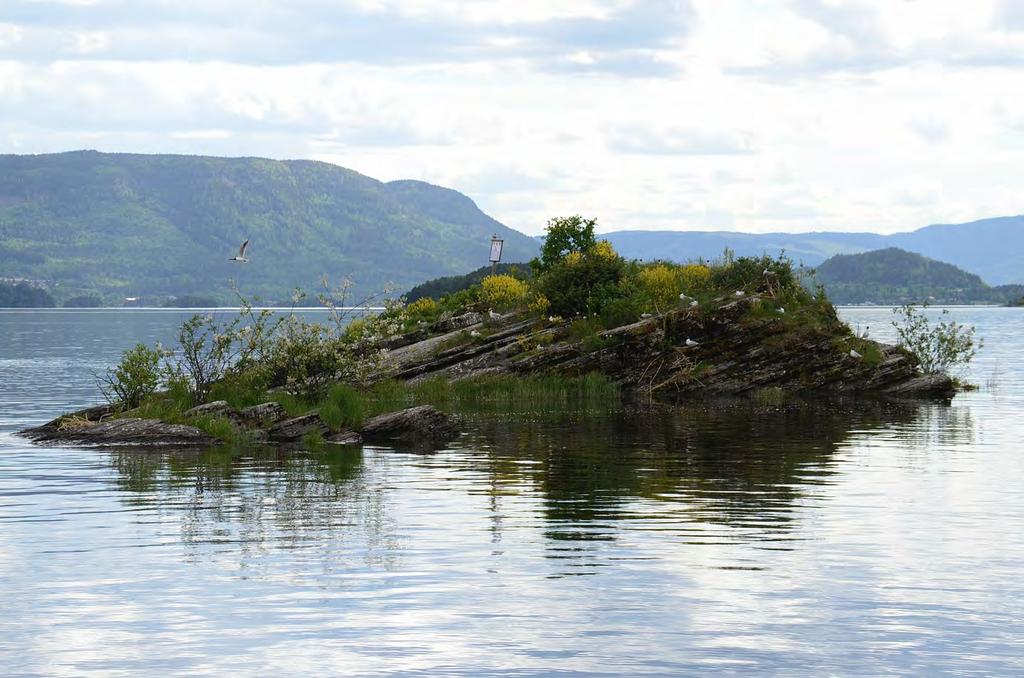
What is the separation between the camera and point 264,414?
1528 inches

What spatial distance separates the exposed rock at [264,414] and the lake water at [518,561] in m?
4.41

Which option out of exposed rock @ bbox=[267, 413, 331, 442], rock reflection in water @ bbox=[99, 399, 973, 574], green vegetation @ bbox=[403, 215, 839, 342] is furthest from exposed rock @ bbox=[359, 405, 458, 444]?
green vegetation @ bbox=[403, 215, 839, 342]

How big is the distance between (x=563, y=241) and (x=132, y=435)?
3276 centimetres

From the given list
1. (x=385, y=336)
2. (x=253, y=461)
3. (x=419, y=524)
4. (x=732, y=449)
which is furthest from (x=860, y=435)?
(x=385, y=336)

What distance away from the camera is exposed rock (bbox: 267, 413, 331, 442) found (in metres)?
37.9

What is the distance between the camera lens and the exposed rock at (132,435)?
119ft

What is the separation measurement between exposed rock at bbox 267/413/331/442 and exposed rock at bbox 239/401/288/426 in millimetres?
365

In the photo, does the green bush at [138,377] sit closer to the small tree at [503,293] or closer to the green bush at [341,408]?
the green bush at [341,408]

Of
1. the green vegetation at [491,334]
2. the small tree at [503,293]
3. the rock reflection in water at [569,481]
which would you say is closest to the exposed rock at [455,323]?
the green vegetation at [491,334]

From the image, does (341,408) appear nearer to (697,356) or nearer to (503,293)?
(697,356)

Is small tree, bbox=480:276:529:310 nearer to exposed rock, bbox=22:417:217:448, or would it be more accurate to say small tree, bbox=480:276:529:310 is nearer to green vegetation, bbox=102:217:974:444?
green vegetation, bbox=102:217:974:444

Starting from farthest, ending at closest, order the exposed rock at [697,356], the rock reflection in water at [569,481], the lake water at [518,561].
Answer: the exposed rock at [697,356] → the rock reflection in water at [569,481] → the lake water at [518,561]

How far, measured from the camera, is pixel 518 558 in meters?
19.2

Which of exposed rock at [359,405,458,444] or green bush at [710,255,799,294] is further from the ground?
green bush at [710,255,799,294]
